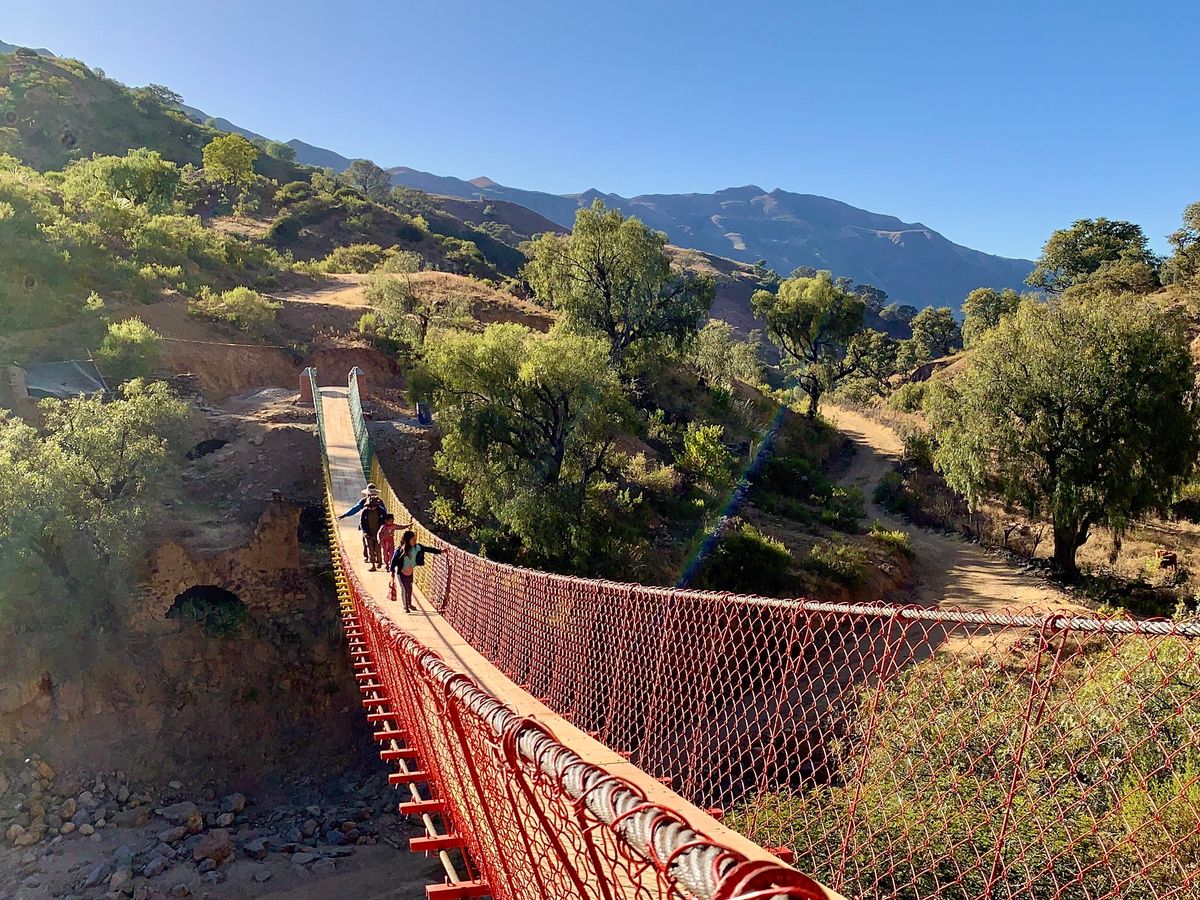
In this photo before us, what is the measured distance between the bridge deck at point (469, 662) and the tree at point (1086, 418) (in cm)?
970

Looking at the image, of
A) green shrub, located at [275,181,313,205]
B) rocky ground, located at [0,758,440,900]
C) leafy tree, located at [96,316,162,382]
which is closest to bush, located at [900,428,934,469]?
rocky ground, located at [0,758,440,900]

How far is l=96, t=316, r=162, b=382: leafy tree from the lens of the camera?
1336 cm

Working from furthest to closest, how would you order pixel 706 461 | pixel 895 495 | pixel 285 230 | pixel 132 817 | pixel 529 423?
pixel 285 230 < pixel 895 495 < pixel 706 461 < pixel 529 423 < pixel 132 817

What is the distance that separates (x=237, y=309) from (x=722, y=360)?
15.7 m

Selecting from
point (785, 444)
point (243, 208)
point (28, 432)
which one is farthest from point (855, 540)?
point (243, 208)

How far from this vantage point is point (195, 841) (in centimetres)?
788

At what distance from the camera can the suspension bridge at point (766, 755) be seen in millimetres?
1508

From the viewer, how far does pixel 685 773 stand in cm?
667

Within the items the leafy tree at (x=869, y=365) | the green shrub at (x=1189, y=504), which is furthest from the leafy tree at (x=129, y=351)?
the leafy tree at (x=869, y=365)

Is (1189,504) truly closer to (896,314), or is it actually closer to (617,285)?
(617,285)

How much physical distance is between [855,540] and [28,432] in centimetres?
1337

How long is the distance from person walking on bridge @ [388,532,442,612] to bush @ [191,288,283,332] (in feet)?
46.8

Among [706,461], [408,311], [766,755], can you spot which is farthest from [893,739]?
[408,311]

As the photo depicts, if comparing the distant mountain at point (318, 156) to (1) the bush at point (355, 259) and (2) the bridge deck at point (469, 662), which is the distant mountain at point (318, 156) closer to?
(1) the bush at point (355, 259)
